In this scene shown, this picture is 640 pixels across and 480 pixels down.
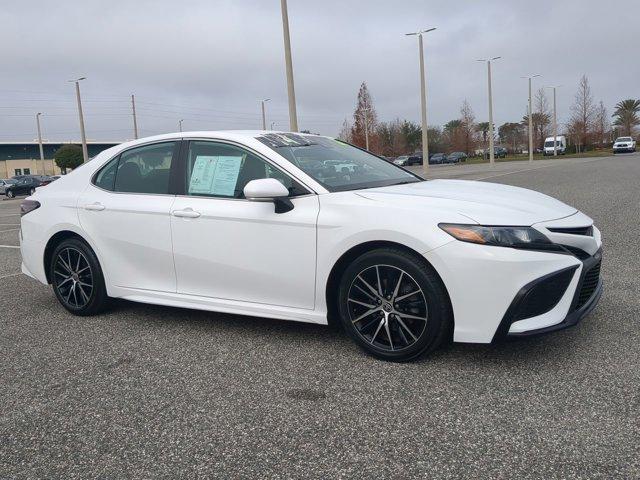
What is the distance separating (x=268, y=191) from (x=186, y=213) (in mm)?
823

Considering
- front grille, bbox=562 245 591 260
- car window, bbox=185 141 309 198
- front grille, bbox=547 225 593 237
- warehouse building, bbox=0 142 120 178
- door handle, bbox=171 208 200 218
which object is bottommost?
front grille, bbox=562 245 591 260

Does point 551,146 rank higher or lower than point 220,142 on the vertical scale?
lower

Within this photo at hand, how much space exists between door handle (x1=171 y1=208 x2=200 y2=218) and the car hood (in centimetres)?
120

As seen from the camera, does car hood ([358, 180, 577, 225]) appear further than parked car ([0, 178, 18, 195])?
No

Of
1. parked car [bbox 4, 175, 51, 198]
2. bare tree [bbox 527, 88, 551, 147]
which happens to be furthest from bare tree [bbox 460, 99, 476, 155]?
parked car [bbox 4, 175, 51, 198]

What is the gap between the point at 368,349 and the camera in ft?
11.9

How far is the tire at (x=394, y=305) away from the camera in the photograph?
3359mm

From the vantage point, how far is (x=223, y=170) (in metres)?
4.27

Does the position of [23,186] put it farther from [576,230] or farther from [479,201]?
[576,230]

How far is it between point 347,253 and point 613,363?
1.68m

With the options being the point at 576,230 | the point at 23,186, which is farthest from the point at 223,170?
the point at 23,186

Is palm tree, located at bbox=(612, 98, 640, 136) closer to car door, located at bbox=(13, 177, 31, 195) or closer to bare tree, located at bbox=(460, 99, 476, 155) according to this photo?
bare tree, located at bbox=(460, 99, 476, 155)

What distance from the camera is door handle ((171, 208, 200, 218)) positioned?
4.16 m

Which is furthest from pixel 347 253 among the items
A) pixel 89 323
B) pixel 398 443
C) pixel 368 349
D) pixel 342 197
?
pixel 89 323
